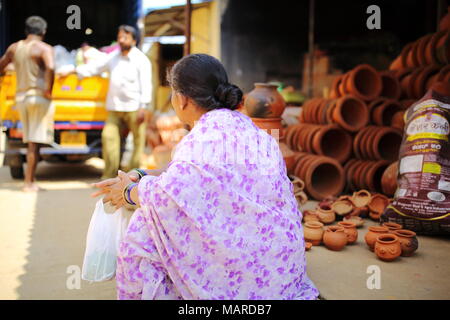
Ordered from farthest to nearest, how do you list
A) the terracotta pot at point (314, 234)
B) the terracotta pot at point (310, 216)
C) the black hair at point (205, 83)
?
the terracotta pot at point (310, 216) → the terracotta pot at point (314, 234) → the black hair at point (205, 83)

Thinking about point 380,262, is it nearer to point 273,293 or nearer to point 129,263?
point 273,293

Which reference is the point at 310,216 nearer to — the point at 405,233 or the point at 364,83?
the point at 405,233

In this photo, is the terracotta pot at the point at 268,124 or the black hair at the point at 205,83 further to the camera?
the terracotta pot at the point at 268,124

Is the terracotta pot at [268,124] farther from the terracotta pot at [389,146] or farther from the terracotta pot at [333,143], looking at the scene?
the terracotta pot at [389,146]

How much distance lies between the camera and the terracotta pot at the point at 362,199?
478 centimetres

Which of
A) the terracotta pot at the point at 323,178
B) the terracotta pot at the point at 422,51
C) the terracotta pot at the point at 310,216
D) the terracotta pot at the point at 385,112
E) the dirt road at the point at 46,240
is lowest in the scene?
the dirt road at the point at 46,240

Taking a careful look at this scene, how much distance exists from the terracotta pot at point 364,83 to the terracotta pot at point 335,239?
275cm

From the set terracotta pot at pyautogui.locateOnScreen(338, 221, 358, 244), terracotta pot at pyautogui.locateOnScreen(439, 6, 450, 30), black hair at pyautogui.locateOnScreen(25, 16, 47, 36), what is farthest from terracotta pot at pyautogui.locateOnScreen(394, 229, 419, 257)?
black hair at pyautogui.locateOnScreen(25, 16, 47, 36)

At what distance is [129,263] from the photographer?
2266mm

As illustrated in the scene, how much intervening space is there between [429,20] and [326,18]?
4099mm

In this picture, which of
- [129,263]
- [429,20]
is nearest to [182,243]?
[129,263]

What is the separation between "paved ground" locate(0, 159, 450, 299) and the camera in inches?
112

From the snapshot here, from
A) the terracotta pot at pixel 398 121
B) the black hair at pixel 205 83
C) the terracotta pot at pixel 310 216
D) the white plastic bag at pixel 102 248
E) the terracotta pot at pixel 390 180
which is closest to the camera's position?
the black hair at pixel 205 83

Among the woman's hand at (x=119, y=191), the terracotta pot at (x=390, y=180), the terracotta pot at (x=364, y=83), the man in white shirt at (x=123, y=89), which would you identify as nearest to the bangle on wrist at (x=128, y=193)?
the woman's hand at (x=119, y=191)
